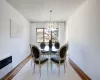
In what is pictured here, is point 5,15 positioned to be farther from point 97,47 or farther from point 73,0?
point 97,47

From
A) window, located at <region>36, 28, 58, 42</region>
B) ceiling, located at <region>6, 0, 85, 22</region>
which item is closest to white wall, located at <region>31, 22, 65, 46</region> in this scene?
window, located at <region>36, 28, 58, 42</region>

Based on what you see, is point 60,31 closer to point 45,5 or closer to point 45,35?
point 45,35

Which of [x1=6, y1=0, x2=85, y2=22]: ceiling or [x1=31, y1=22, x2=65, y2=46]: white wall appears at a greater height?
[x1=6, y1=0, x2=85, y2=22]: ceiling

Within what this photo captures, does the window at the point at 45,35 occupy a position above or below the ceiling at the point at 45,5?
below

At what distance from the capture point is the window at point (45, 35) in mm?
8867

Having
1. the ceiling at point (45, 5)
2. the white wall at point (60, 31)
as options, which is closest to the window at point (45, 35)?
the white wall at point (60, 31)

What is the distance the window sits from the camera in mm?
8867

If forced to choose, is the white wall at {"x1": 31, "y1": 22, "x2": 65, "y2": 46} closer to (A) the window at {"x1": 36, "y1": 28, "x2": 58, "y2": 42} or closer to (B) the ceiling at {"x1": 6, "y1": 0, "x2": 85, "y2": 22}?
(A) the window at {"x1": 36, "y1": 28, "x2": 58, "y2": 42}

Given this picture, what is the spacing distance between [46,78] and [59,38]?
5382mm

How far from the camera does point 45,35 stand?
352 inches

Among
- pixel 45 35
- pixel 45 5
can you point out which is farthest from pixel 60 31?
pixel 45 5

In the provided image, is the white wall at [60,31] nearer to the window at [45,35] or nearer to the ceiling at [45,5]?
the window at [45,35]

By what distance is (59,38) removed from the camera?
28.7ft

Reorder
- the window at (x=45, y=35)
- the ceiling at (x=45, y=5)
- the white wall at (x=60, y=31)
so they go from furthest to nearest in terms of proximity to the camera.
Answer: the window at (x=45, y=35)
the white wall at (x=60, y=31)
the ceiling at (x=45, y=5)
